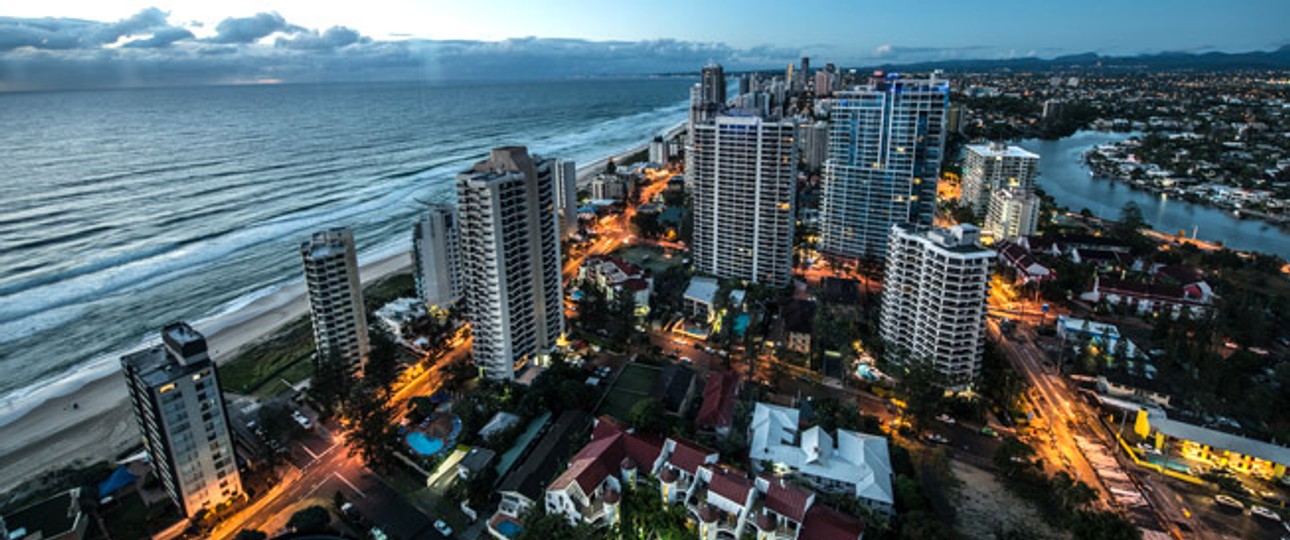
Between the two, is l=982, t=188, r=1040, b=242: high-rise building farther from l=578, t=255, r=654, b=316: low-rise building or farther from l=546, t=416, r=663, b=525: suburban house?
l=546, t=416, r=663, b=525: suburban house

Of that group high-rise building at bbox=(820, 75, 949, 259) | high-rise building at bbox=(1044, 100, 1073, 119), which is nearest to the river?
high-rise building at bbox=(1044, 100, 1073, 119)

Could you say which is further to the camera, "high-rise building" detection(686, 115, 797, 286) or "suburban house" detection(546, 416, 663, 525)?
"high-rise building" detection(686, 115, 797, 286)

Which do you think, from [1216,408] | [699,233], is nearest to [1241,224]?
[1216,408]

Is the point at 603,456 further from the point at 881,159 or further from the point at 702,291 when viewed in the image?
the point at 881,159

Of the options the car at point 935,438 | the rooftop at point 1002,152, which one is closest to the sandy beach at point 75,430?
the car at point 935,438

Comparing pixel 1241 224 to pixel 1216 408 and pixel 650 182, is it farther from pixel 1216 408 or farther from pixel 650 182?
pixel 650 182

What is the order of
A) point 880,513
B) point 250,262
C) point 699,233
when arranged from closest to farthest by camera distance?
1. point 880,513
2. point 699,233
3. point 250,262
